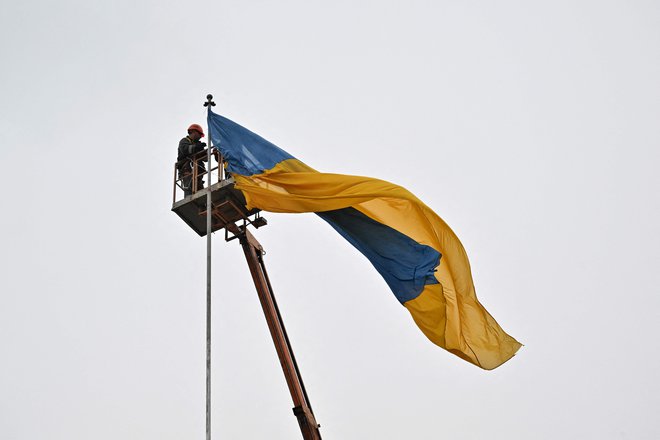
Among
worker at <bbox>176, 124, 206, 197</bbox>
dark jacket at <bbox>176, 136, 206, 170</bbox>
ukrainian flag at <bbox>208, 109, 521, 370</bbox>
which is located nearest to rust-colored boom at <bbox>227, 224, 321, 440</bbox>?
worker at <bbox>176, 124, 206, 197</bbox>

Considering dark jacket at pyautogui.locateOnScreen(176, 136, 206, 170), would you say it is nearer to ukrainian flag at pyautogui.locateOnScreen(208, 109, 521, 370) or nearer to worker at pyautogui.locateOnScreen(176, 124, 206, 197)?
worker at pyautogui.locateOnScreen(176, 124, 206, 197)

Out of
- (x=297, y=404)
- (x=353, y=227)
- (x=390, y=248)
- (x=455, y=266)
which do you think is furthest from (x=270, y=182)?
(x=297, y=404)

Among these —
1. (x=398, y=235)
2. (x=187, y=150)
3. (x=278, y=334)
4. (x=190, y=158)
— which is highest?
(x=187, y=150)

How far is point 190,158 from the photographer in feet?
53.4

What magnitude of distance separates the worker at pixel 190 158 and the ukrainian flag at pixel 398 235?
1734 mm

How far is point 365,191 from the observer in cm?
1310

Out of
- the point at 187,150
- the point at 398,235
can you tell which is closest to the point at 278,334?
the point at 398,235

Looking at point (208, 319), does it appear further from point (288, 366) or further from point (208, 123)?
point (208, 123)

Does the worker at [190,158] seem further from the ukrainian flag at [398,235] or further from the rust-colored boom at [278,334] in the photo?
the ukrainian flag at [398,235]

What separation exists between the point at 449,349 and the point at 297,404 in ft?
15.2

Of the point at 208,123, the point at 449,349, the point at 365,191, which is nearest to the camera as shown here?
the point at 449,349

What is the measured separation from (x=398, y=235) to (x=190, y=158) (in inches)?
238

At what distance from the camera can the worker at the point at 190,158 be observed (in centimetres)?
1600

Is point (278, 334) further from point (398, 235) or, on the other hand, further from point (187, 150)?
point (187, 150)
